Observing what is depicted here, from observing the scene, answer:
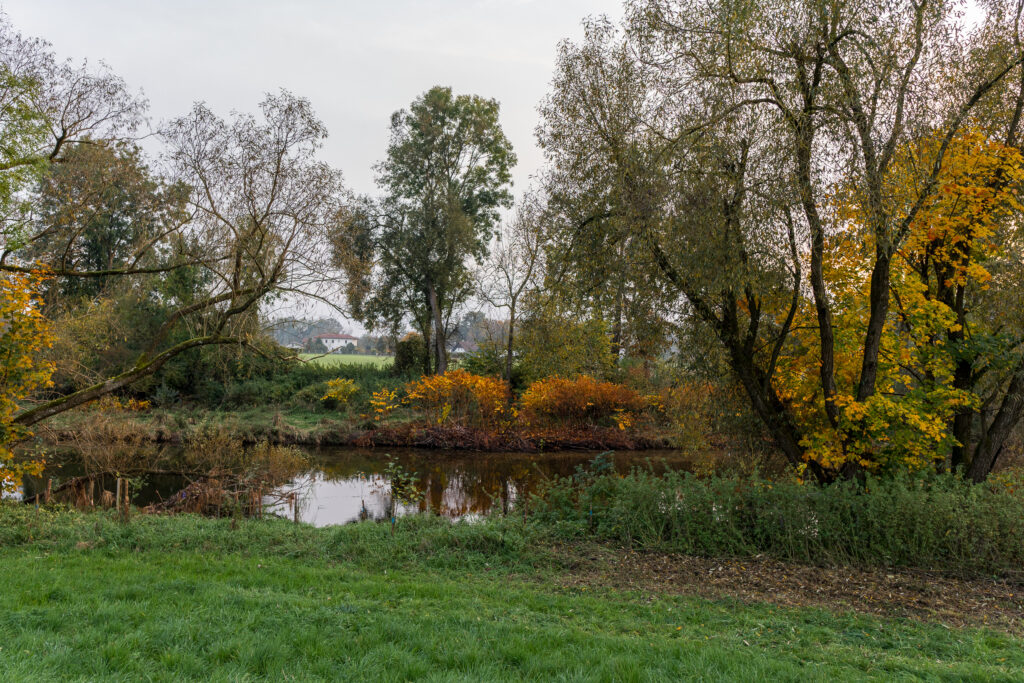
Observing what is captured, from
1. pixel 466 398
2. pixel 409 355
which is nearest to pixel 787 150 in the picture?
pixel 466 398

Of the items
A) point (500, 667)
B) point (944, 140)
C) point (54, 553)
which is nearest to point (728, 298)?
point (944, 140)

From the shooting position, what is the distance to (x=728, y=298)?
9.08m

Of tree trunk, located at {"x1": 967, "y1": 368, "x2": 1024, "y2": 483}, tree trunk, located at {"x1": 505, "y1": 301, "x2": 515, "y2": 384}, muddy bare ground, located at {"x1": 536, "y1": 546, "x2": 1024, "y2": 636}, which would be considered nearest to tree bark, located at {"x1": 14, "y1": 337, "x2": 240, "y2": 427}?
muddy bare ground, located at {"x1": 536, "y1": 546, "x2": 1024, "y2": 636}

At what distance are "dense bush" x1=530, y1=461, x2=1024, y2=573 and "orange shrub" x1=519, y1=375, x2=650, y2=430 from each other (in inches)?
463

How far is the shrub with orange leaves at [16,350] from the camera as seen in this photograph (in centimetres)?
889

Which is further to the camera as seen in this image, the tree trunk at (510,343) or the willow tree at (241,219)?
the tree trunk at (510,343)

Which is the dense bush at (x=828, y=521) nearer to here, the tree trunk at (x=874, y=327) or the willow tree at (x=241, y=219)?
the tree trunk at (x=874, y=327)

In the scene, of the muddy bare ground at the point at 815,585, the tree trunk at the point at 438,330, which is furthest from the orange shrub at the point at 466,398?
the muddy bare ground at the point at 815,585

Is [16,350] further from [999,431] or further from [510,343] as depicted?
[510,343]

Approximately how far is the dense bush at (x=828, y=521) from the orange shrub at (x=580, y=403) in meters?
11.8

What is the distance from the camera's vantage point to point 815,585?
264 inches

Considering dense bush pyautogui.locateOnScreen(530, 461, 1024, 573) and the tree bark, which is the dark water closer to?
dense bush pyautogui.locateOnScreen(530, 461, 1024, 573)

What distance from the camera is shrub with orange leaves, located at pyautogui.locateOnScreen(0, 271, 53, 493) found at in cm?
889

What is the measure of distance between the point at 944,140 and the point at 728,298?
361cm
